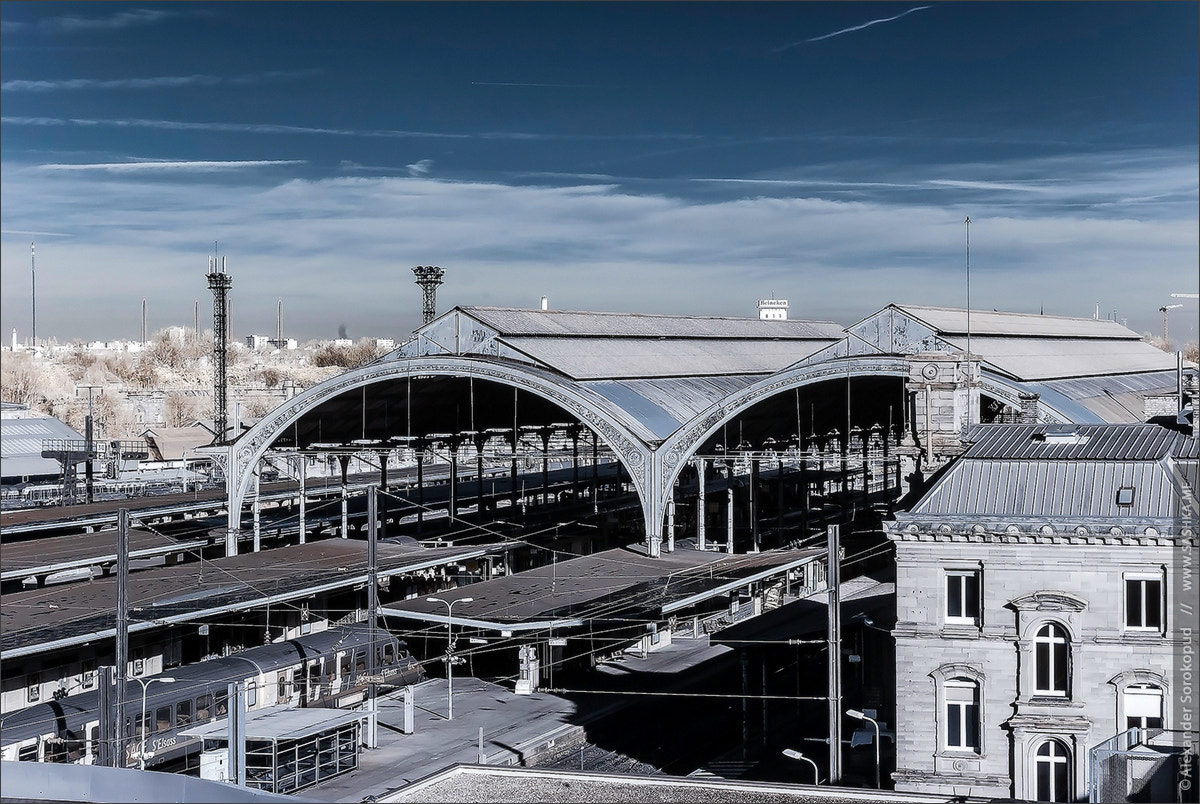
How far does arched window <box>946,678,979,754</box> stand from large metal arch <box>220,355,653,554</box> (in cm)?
2347

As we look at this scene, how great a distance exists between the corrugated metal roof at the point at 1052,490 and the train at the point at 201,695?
58.4ft

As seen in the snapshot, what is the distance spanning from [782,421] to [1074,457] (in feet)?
115

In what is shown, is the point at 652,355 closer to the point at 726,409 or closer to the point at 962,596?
the point at 726,409

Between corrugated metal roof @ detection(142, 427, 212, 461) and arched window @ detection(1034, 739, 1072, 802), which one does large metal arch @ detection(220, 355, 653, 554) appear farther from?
corrugated metal roof @ detection(142, 427, 212, 461)

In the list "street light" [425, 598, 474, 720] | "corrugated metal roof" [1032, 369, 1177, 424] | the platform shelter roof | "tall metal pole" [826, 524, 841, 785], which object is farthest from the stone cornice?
the platform shelter roof

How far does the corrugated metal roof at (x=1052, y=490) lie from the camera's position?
→ 79.6 ft

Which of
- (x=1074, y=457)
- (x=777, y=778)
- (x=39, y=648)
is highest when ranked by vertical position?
(x=1074, y=457)

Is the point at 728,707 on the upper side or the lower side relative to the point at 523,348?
lower

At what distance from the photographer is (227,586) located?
4453 cm

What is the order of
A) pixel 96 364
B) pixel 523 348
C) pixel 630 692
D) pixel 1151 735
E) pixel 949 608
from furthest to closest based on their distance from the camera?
pixel 96 364
pixel 523 348
pixel 630 692
pixel 949 608
pixel 1151 735

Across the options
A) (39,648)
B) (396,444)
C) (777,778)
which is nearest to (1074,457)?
(777,778)

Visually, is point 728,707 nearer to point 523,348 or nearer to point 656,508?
point 656,508

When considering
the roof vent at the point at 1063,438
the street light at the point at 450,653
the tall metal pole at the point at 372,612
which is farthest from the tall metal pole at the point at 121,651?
the roof vent at the point at 1063,438

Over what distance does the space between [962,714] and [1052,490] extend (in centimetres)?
433
